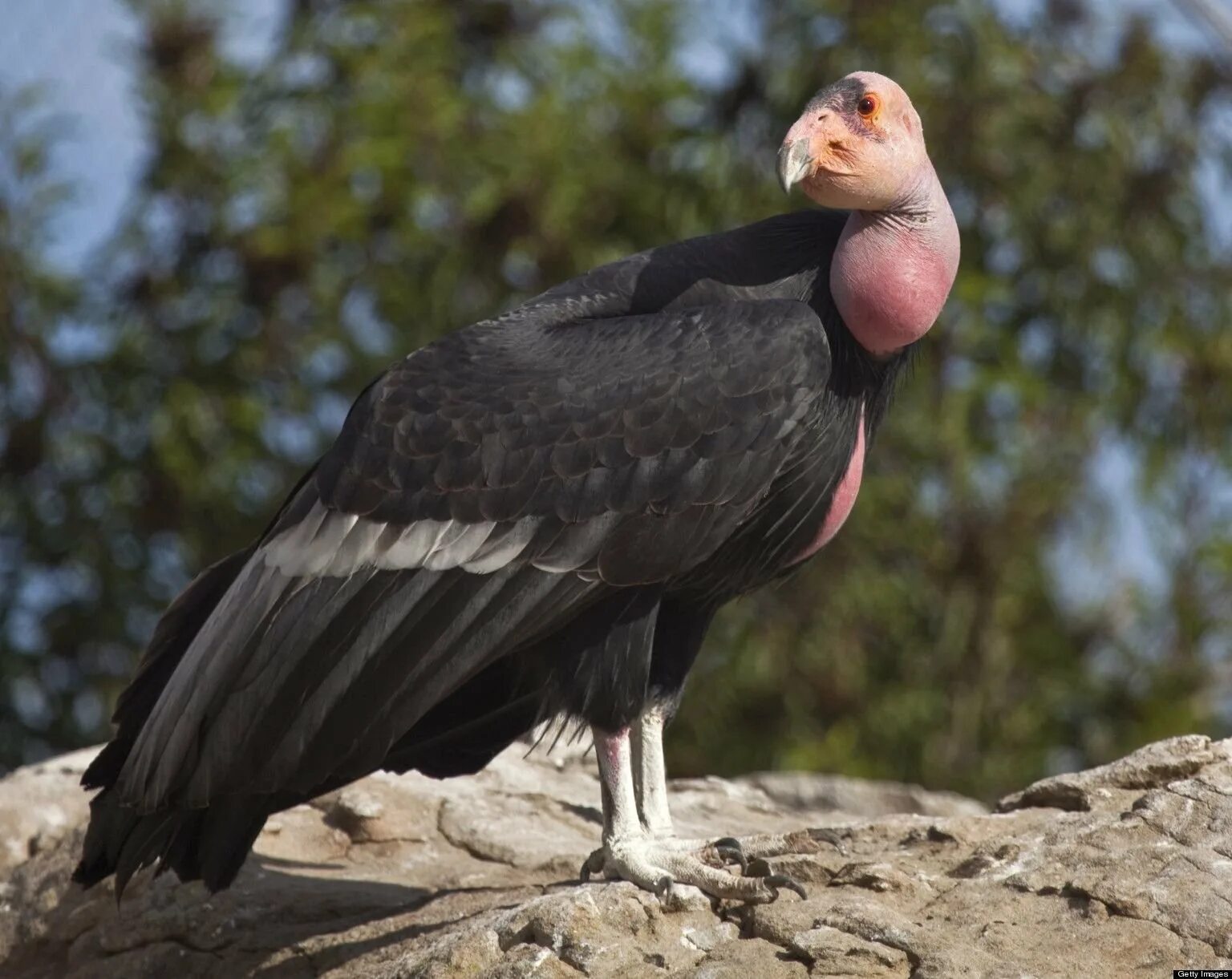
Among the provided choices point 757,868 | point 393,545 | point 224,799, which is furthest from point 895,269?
point 224,799

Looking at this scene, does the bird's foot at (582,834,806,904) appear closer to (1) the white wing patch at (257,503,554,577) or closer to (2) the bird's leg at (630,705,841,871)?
(2) the bird's leg at (630,705,841,871)

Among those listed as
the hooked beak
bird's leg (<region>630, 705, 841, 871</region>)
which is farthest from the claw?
the hooked beak

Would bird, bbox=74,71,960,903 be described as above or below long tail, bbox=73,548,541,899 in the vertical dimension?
above

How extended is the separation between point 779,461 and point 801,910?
116 cm

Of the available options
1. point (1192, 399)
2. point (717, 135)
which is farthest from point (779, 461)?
point (1192, 399)

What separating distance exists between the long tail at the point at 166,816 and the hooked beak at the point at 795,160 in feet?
6.36

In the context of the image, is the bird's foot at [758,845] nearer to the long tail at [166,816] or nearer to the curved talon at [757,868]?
the curved talon at [757,868]

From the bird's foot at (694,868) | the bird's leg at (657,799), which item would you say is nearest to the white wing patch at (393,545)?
the bird's leg at (657,799)

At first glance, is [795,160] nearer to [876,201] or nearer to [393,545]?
[876,201]

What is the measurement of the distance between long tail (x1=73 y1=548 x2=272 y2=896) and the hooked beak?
1940 millimetres

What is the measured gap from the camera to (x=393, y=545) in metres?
5.62

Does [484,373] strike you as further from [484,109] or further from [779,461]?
[484,109]

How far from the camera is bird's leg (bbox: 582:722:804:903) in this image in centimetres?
538

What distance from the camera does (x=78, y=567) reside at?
34.9 feet
